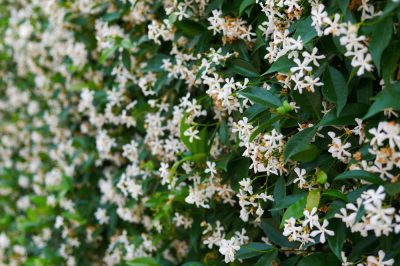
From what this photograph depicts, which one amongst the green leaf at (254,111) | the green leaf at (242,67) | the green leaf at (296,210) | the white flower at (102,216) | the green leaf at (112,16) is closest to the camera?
the green leaf at (296,210)

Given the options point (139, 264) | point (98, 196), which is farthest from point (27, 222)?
point (139, 264)

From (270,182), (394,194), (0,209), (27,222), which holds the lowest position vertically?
(0,209)

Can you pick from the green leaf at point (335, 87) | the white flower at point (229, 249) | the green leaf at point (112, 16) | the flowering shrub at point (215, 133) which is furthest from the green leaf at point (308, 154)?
the green leaf at point (112, 16)

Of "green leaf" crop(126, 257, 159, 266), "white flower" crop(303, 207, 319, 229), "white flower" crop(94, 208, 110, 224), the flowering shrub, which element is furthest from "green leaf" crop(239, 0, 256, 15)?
"white flower" crop(94, 208, 110, 224)

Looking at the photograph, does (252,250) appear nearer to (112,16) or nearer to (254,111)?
(254,111)

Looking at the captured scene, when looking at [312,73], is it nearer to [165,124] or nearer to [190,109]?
[190,109]

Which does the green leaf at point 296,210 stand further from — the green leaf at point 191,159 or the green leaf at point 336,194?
the green leaf at point 191,159

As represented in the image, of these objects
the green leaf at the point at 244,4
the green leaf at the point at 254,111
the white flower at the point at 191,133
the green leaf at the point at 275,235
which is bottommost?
the green leaf at the point at 275,235
